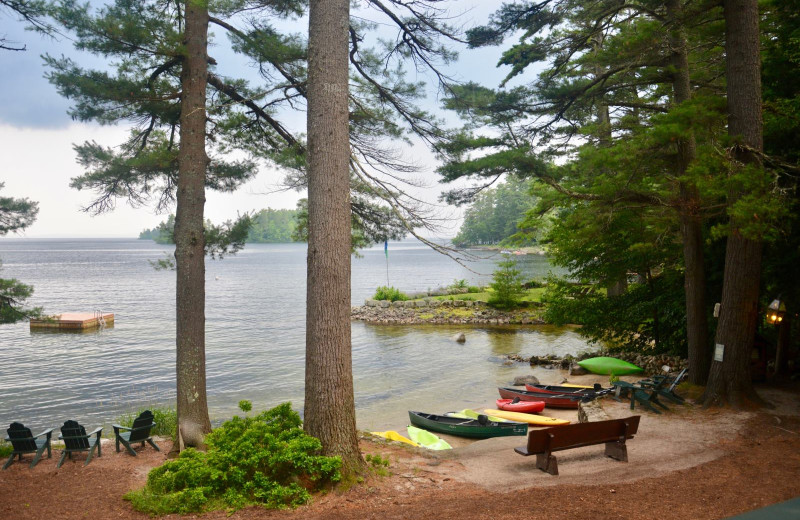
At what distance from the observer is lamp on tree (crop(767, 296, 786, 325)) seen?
10891 millimetres

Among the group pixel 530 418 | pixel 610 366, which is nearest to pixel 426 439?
pixel 530 418

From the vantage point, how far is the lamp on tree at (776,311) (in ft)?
35.7

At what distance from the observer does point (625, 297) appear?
16.1m

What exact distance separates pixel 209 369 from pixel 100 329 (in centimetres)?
1518

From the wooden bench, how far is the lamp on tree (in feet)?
19.4

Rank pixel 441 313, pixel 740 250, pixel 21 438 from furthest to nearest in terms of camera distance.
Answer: pixel 441 313 → pixel 740 250 → pixel 21 438

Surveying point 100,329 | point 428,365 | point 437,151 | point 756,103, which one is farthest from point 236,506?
point 100,329

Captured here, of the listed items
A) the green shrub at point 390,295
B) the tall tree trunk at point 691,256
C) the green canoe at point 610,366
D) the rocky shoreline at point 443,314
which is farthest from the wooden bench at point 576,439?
the green shrub at point 390,295

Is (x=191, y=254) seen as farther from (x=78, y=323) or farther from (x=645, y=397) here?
(x=78, y=323)

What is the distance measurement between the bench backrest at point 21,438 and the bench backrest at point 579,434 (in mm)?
7381

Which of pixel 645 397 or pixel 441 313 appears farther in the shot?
pixel 441 313

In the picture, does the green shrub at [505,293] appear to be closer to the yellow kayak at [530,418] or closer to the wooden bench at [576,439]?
the yellow kayak at [530,418]

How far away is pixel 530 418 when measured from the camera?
445 inches

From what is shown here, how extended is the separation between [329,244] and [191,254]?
3.68m
